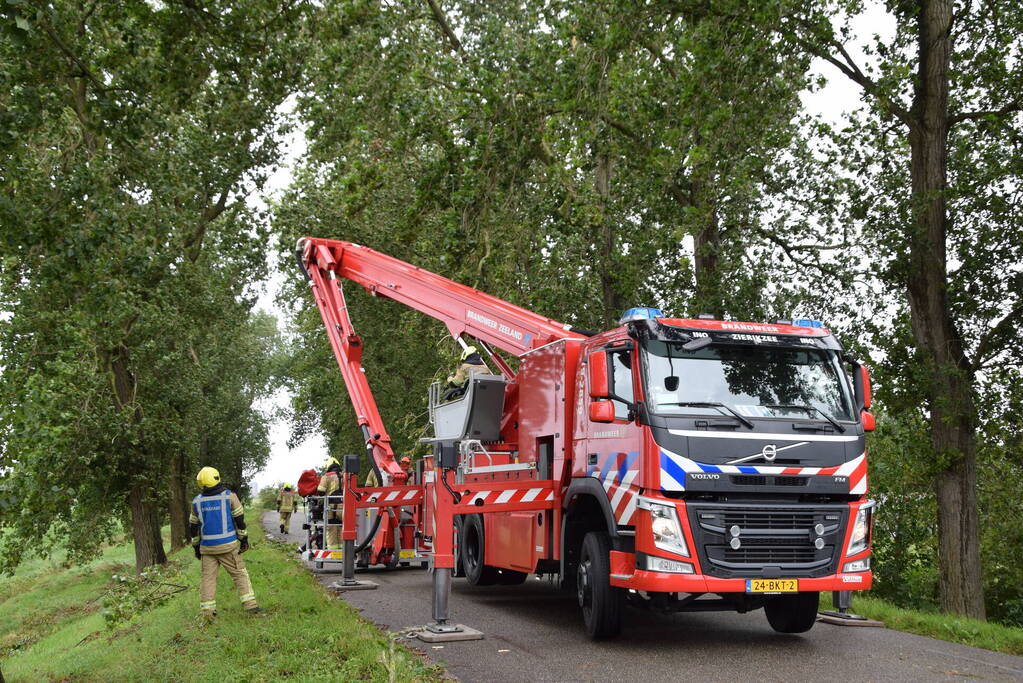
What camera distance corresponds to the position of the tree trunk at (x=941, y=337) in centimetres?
1359

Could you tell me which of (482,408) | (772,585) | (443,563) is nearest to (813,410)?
(772,585)

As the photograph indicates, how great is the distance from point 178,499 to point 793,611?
73.0ft

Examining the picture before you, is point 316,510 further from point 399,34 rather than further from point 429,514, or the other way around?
point 399,34

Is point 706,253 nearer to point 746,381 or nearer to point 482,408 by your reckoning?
point 482,408

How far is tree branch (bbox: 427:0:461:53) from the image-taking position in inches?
778

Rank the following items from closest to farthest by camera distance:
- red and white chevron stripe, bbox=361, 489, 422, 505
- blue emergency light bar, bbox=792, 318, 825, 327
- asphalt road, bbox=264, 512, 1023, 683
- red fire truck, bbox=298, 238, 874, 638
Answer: asphalt road, bbox=264, 512, 1023, 683, red fire truck, bbox=298, 238, 874, 638, blue emergency light bar, bbox=792, 318, 825, 327, red and white chevron stripe, bbox=361, 489, 422, 505

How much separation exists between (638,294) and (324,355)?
50.1 ft

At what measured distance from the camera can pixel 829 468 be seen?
28.0 ft

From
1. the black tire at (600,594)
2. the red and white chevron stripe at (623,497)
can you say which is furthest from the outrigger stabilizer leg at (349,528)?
the red and white chevron stripe at (623,497)

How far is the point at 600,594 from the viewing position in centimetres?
888

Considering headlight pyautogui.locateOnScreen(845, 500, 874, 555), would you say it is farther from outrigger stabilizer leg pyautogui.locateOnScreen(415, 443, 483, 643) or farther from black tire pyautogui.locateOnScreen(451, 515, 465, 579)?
black tire pyautogui.locateOnScreen(451, 515, 465, 579)

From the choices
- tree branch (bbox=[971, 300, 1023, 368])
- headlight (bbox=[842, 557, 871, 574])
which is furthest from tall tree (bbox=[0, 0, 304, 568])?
tree branch (bbox=[971, 300, 1023, 368])

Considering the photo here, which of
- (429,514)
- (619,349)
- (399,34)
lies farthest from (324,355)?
(619,349)

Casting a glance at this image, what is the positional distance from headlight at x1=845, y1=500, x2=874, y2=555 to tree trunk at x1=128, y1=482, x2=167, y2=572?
1919 cm
